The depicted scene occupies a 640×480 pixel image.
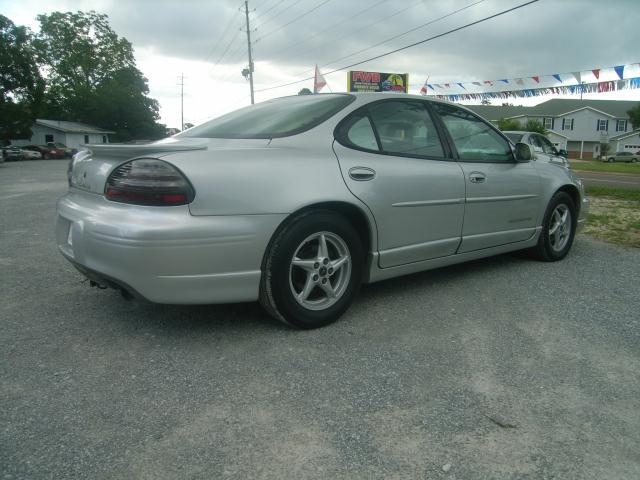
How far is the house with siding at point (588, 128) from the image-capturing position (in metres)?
62.7

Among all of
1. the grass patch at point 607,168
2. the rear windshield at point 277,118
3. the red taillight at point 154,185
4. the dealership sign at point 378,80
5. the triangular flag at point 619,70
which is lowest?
the red taillight at point 154,185

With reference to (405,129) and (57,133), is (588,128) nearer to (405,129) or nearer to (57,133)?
(57,133)

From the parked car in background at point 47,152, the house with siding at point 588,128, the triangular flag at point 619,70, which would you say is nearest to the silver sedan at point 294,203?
the triangular flag at point 619,70

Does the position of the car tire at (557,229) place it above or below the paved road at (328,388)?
above

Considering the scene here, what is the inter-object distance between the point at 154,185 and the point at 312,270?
103 cm

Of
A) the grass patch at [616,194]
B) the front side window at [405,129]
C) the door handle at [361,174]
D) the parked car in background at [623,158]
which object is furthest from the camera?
the parked car in background at [623,158]

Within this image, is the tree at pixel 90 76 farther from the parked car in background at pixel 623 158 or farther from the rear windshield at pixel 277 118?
the rear windshield at pixel 277 118

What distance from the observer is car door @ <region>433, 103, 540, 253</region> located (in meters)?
4.01

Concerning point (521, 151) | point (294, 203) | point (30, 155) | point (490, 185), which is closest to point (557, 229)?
point (521, 151)

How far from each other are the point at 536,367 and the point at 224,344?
5.47ft

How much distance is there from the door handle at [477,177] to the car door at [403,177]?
14cm

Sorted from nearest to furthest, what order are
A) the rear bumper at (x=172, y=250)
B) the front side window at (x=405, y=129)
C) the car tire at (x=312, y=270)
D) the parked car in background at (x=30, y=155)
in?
1. the rear bumper at (x=172, y=250)
2. the car tire at (x=312, y=270)
3. the front side window at (x=405, y=129)
4. the parked car in background at (x=30, y=155)

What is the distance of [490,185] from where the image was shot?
411cm

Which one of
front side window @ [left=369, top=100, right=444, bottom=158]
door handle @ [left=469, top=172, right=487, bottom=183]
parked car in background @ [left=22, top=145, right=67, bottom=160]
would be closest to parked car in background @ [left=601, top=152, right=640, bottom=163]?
parked car in background @ [left=22, top=145, right=67, bottom=160]
